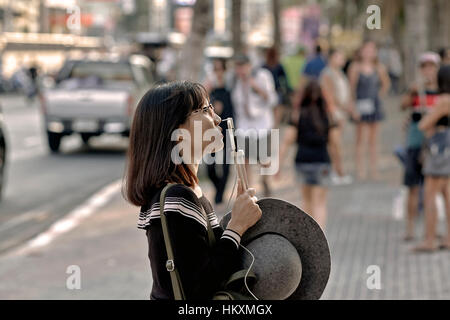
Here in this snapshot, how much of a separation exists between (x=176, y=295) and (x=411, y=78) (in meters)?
13.6

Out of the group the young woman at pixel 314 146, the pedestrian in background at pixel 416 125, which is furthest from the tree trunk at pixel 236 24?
the young woman at pixel 314 146

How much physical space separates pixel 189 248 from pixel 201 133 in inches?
16.0

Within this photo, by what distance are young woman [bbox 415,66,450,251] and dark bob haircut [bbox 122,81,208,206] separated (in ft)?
18.4

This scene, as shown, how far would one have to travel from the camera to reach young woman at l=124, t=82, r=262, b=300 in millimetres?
2928

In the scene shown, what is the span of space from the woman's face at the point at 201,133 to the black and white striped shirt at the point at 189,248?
173 mm

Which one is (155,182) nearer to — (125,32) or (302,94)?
(302,94)

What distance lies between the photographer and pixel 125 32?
12688 centimetres

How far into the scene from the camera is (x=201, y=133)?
3.10 meters

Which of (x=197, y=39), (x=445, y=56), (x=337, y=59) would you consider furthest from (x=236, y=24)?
(x=445, y=56)

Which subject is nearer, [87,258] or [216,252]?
[216,252]

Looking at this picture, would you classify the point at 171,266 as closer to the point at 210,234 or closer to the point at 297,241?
the point at 210,234


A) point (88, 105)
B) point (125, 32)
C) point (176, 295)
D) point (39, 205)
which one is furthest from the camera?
point (125, 32)

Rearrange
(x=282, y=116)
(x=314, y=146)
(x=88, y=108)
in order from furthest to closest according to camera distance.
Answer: (x=282, y=116) < (x=88, y=108) < (x=314, y=146)

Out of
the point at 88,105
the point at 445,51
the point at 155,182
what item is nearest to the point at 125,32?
the point at 88,105
